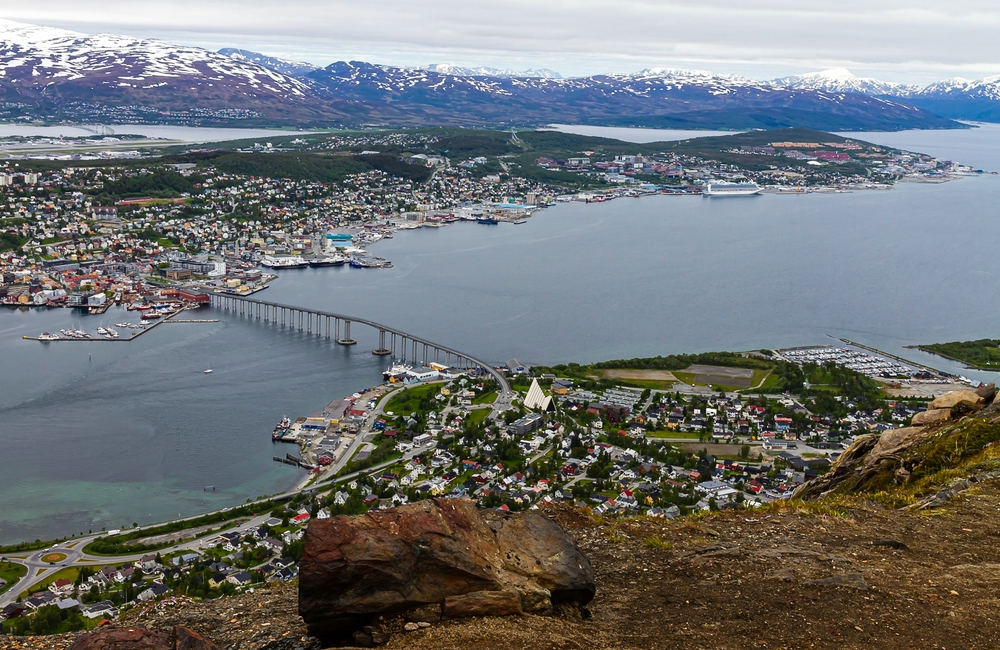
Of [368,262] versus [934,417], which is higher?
[934,417]

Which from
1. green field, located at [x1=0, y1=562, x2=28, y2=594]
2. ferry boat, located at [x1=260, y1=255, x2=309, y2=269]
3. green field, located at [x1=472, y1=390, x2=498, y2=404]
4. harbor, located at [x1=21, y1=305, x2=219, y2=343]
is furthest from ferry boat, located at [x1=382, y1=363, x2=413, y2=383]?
ferry boat, located at [x1=260, y1=255, x2=309, y2=269]

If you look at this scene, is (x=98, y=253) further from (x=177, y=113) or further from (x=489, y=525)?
(x=177, y=113)

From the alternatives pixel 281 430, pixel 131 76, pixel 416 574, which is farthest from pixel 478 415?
pixel 131 76

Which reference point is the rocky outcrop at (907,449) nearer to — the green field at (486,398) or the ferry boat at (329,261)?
the green field at (486,398)

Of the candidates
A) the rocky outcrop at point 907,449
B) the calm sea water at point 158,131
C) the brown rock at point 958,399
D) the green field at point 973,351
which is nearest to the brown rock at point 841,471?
the rocky outcrop at point 907,449

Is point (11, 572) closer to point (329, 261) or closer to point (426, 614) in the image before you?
point (426, 614)

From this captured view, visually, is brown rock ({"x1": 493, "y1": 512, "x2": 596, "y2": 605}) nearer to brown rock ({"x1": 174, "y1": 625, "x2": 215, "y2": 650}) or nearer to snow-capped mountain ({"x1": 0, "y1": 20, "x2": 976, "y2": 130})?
brown rock ({"x1": 174, "y1": 625, "x2": 215, "y2": 650})
